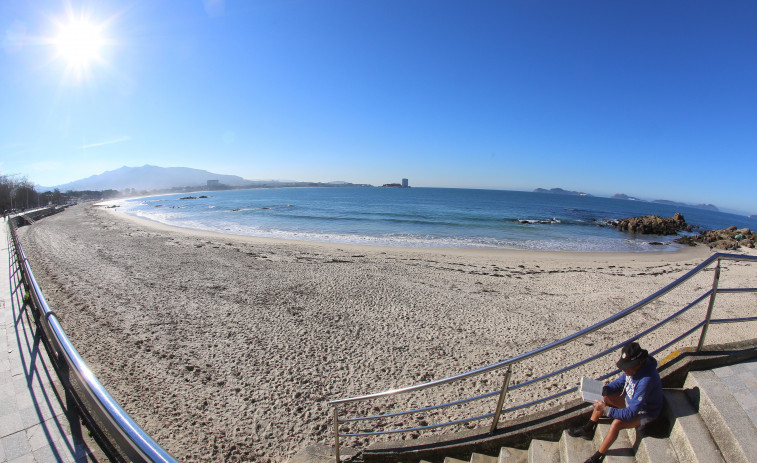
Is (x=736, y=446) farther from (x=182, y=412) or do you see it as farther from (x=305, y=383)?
(x=182, y=412)

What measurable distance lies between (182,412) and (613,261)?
2267 centimetres

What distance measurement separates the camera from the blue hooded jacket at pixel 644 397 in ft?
8.96

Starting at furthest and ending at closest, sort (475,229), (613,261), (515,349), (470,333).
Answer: (475,229)
(613,261)
(470,333)
(515,349)

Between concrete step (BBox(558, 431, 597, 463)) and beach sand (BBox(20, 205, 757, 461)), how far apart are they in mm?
2388

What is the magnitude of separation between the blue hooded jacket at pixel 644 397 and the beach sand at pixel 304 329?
281cm

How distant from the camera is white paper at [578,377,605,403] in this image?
3.04 metres

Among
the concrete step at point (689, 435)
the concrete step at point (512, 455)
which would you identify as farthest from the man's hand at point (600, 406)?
the concrete step at point (512, 455)

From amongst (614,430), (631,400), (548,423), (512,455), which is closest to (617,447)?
(614,430)

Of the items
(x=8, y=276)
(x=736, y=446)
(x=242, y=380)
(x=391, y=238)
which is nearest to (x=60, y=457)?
(x=242, y=380)

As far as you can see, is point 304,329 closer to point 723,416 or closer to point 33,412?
point 33,412

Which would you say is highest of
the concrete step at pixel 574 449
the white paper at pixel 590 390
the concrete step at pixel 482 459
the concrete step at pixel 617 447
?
the white paper at pixel 590 390

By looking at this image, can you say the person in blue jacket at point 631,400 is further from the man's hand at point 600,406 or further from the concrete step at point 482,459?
the concrete step at point 482,459

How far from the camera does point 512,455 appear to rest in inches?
125

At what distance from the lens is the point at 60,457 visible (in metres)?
2.97
